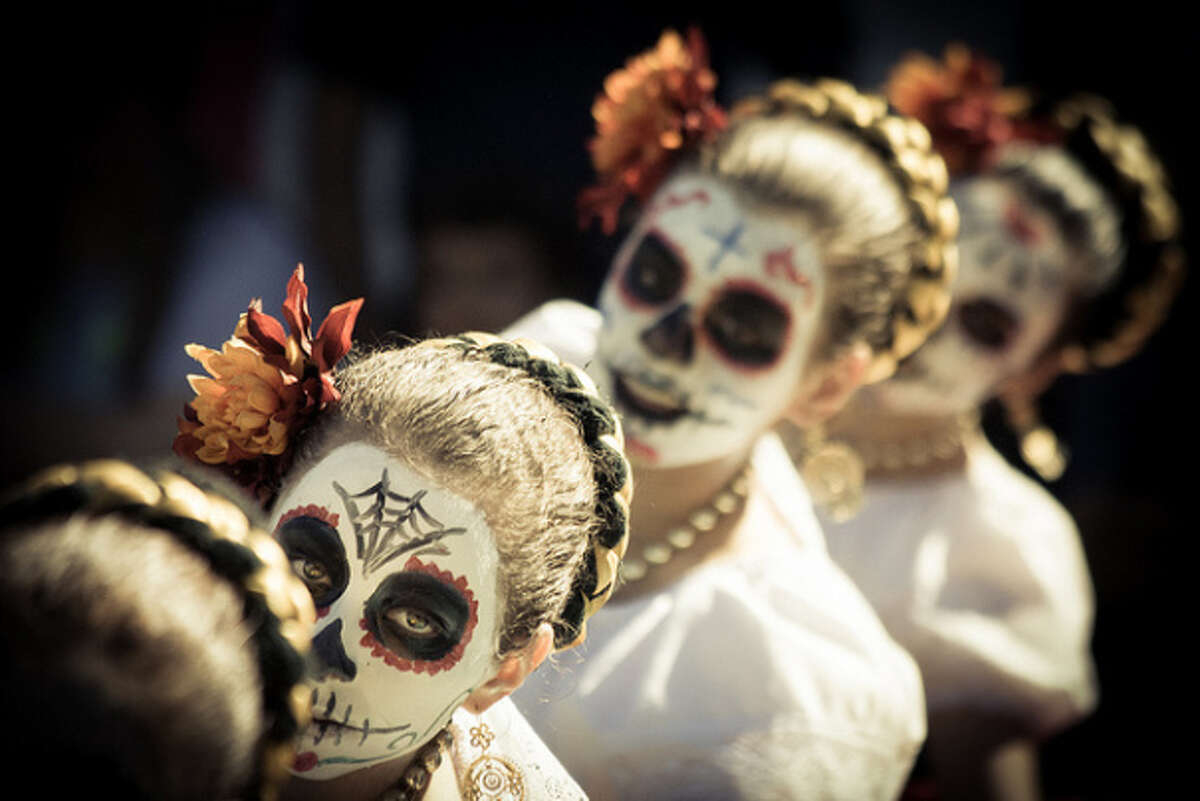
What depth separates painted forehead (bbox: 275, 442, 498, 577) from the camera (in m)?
0.84

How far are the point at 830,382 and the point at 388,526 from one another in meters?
0.65

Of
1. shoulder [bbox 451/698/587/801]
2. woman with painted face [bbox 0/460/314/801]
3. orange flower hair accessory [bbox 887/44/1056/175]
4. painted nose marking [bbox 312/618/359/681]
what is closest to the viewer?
woman with painted face [bbox 0/460/314/801]

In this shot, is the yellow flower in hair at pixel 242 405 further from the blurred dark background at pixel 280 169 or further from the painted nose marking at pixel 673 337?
the painted nose marking at pixel 673 337

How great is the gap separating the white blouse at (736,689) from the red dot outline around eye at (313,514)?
1.02 feet

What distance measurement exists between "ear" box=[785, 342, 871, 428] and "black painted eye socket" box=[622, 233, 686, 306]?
19cm

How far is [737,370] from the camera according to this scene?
126 cm

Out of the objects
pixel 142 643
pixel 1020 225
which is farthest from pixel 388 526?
pixel 1020 225

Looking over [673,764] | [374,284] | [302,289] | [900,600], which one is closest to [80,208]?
[374,284]

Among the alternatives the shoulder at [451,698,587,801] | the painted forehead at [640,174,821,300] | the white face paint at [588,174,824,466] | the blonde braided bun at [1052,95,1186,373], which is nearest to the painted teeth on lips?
the white face paint at [588,174,824,466]

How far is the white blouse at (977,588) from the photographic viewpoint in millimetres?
1708

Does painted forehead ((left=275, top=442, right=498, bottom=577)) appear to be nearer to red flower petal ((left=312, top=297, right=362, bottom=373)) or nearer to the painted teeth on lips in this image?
red flower petal ((left=312, top=297, right=362, bottom=373))

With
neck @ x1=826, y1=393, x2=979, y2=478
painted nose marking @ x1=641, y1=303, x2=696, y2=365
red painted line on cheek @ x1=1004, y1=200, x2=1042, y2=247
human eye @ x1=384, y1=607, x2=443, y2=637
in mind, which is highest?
red painted line on cheek @ x1=1004, y1=200, x2=1042, y2=247

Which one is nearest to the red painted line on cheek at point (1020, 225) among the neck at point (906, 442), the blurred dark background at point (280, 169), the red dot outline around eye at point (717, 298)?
the neck at point (906, 442)

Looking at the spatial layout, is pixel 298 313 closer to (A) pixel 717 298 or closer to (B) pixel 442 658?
(B) pixel 442 658
